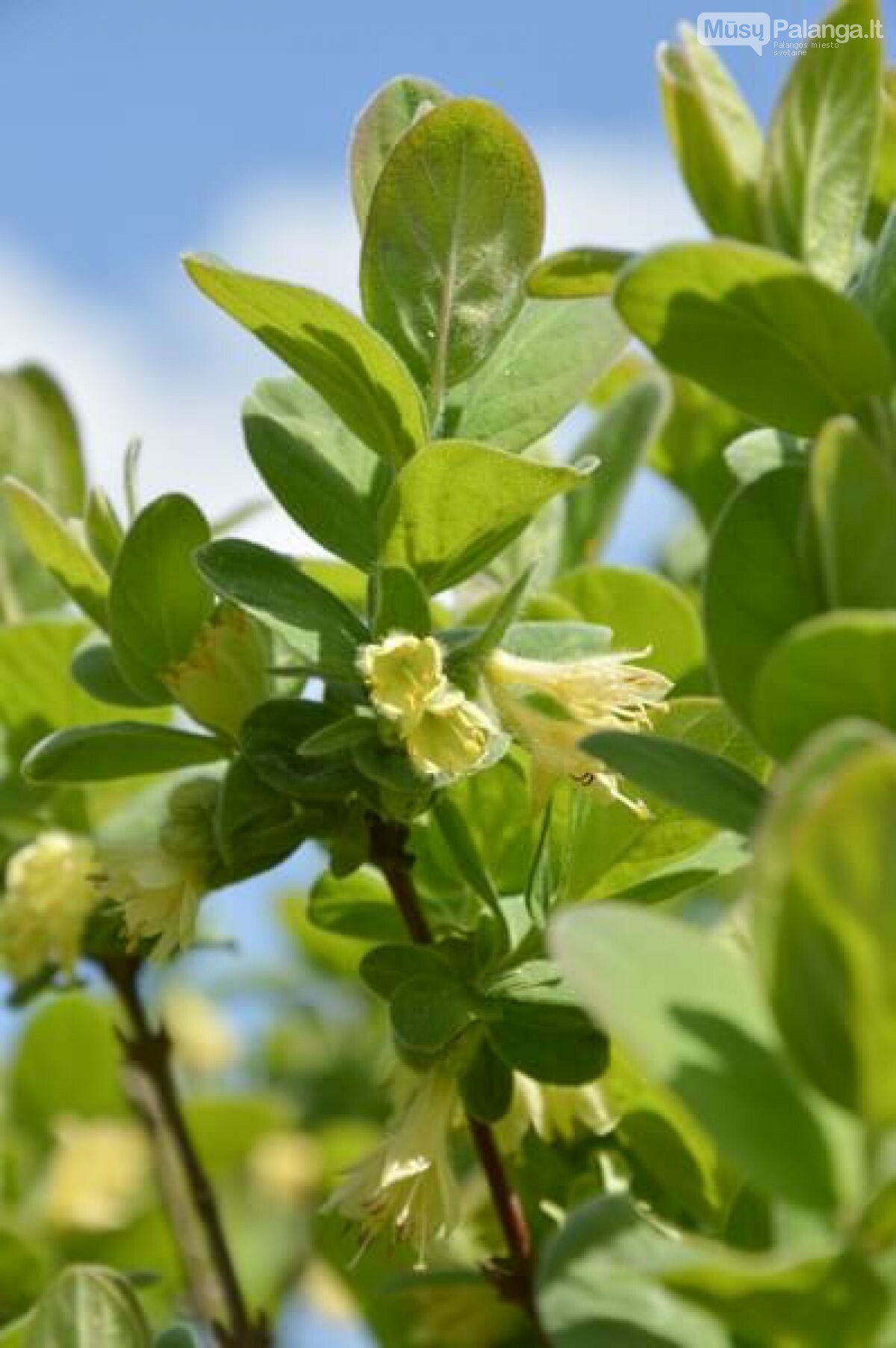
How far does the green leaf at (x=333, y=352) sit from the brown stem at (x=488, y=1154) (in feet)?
0.56

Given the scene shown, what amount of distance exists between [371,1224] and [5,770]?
1.39 feet

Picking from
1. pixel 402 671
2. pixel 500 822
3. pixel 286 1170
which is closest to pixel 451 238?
→ pixel 402 671

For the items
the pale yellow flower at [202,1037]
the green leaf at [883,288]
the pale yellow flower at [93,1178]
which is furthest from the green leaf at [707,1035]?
the pale yellow flower at [202,1037]

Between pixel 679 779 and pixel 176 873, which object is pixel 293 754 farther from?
pixel 679 779

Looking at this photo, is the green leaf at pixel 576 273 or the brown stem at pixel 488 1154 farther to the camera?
the brown stem at pixel 488 1154

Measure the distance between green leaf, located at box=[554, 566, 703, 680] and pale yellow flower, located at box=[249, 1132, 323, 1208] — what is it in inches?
38.5

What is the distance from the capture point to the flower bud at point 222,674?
3.15 feet

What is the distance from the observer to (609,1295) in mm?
612

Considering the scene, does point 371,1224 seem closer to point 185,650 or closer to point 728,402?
point 185,650

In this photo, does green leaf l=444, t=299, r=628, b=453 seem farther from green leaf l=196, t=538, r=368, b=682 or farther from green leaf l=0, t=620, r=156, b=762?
green leaf l=0, t=620, r=156, b=762

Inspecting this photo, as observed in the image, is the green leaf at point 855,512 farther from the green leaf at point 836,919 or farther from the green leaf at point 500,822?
the green leaf at point 500,822

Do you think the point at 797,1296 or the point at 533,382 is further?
the point at 533,382

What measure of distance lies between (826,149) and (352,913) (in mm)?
477

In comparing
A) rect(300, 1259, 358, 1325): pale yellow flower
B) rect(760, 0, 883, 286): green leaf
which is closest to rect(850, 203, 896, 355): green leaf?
rect(760, 0, 883, 286): green leaf
